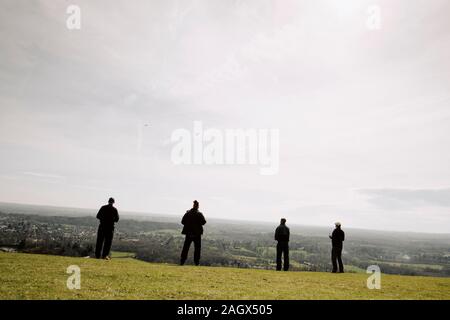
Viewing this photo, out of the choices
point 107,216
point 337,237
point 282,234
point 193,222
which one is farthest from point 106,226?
point 337,237

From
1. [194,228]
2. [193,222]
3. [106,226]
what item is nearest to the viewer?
[106,226]

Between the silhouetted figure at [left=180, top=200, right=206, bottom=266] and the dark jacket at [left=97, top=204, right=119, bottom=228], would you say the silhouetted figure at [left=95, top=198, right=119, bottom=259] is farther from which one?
the silhouetted figure at [left=180, top=200, right=206, bottom=266]

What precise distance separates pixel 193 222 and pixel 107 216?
5446mm

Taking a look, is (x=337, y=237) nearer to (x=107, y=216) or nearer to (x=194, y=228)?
(x=194, y=228)

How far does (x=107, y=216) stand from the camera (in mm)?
18375

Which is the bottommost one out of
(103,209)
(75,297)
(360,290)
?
(360,290)

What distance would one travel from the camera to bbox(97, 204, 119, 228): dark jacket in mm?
18281

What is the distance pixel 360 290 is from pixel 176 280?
6.87 m

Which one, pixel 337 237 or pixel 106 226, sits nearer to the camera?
pixel 106 226

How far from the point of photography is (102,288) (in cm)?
852

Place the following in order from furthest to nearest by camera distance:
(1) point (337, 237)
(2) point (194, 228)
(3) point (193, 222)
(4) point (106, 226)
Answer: (1) point (337, 237), (3) point (193, 222), (2) point (194, 228), (4) point (106, 226)
